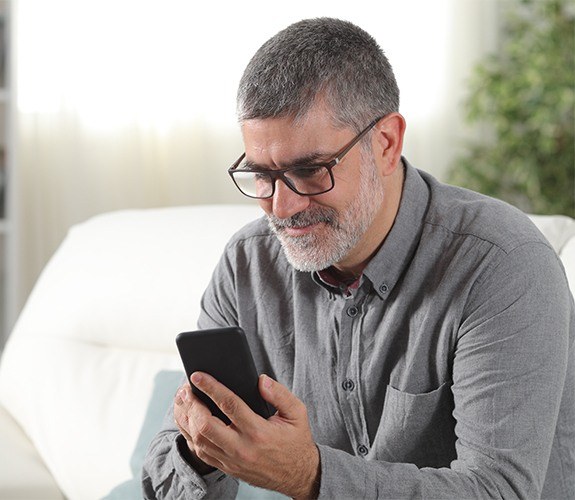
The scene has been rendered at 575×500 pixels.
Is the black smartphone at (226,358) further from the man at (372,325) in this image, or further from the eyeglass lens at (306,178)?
the eyeglass lens at (306,178)

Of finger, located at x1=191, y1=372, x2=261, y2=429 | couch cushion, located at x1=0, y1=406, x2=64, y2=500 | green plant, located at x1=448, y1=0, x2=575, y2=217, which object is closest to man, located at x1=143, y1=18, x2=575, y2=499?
finger, located at x1=191, y1=372, x2=261, y2=429

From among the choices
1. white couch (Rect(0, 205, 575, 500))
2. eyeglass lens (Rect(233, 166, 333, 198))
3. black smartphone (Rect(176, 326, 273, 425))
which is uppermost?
eyeglass lens (Rect(233, 166, 333, 198))

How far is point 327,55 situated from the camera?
129 centimetres

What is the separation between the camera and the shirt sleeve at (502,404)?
3.90 feet

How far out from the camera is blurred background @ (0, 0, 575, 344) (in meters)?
3.53

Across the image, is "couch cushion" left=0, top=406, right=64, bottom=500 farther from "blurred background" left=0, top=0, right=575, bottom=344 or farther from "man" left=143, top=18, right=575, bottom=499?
"blurred background" left=0, top=0, right=575, bottom=344

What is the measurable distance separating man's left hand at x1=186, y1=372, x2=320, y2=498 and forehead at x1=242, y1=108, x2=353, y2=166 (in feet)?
0.98

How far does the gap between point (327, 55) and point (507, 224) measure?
33 cm

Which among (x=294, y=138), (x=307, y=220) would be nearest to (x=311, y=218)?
(x=307, y=220)

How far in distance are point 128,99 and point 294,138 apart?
2571 millimetres

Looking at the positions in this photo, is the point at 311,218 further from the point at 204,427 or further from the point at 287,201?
the point at 204,427

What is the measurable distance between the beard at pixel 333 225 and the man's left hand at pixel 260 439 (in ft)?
0.82

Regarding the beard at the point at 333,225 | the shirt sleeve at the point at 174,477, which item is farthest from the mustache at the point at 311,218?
the shirt sleeve at the point at 174,477

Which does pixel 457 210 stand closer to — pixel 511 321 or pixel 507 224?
pixel 507 224
